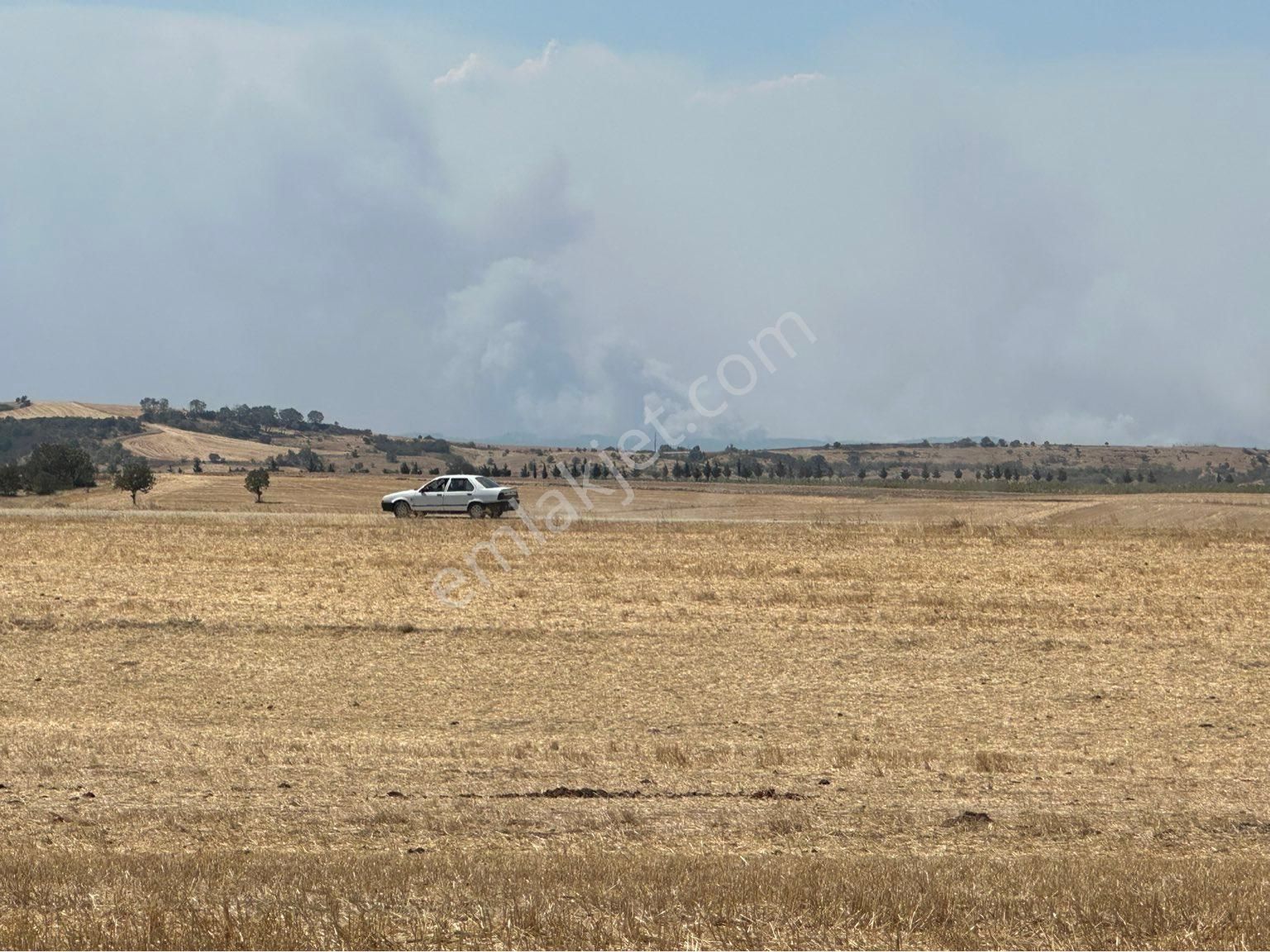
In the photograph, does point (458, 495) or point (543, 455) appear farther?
point (543, 455)

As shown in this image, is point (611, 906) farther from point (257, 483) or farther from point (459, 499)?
point (257, 483)

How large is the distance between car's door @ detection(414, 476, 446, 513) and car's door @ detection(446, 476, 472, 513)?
0.20m

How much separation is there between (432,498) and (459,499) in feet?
3.69

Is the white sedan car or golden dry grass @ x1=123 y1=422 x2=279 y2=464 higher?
golden dry grass @ x1=123 y1=422 x2=279 y2=464

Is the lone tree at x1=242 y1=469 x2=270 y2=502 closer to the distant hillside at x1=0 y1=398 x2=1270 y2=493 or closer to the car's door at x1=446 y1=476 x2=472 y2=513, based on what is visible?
the car's door at x1=446 y1=476 x2=472 y2=513

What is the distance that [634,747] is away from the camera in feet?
50.3

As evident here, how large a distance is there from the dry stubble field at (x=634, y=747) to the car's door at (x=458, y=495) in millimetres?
11507

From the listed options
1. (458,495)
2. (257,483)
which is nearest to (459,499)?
(458,495)

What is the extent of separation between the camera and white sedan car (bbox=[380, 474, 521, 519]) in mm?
46750

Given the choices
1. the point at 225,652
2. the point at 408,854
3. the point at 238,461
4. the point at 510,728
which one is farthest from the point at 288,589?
the point at 238,461

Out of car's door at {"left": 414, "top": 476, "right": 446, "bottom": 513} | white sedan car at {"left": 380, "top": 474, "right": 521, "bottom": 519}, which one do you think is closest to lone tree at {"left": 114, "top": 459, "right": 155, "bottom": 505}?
white sedan car at {"left": 380, "top": 474, "right": 521, "bottom": 519}

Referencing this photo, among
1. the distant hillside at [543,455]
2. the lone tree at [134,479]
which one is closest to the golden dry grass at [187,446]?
the distant hillside at [543,455]

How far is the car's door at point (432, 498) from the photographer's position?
47.2m

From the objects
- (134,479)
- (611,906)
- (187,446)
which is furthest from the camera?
(187,446)
